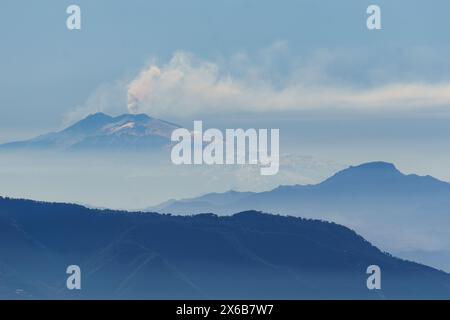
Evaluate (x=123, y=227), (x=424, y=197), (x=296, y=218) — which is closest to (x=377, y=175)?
(x=424, y=197)

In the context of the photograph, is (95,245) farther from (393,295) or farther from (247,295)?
(393,295)

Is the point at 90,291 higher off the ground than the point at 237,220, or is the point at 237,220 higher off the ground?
the point at 237,220

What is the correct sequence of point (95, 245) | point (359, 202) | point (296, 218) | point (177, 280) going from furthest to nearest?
point (359, 202)
point (296, 218)
point (95, 245)
point (177, 280)

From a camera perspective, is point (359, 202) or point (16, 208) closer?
point (16, 208)

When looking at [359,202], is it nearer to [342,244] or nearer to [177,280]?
[342,244]

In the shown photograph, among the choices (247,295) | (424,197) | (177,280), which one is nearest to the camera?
(247,295)

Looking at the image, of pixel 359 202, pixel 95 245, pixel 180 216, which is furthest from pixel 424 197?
pixel 95 245
